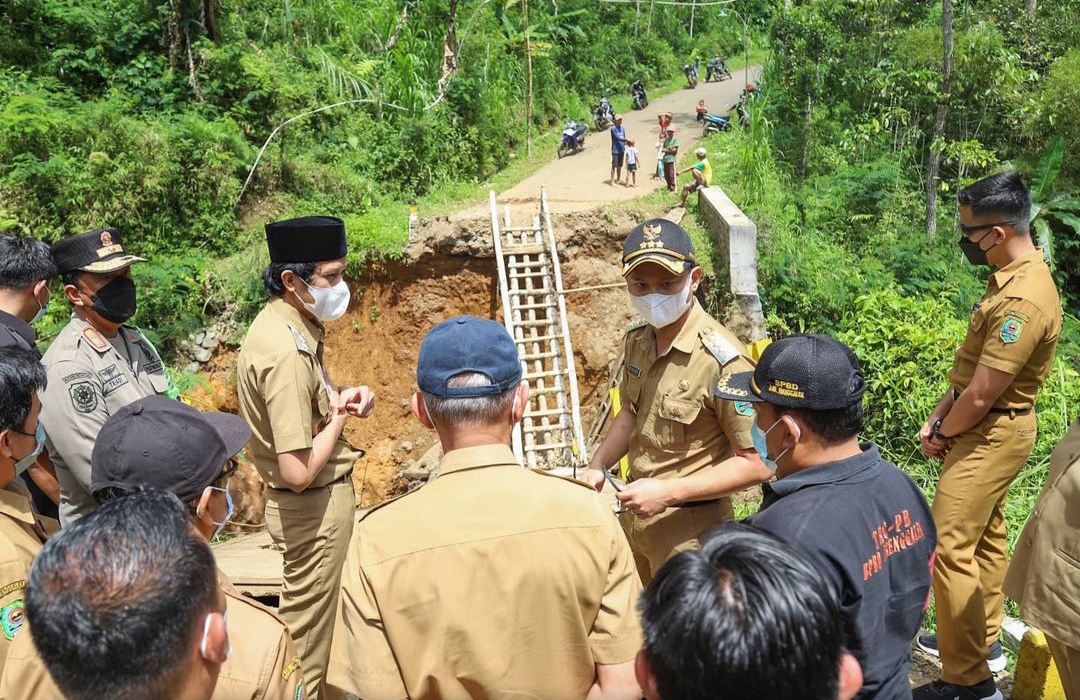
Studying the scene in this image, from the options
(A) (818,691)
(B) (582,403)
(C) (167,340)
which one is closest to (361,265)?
(C) (167,340)

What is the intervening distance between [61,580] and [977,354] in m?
3.21

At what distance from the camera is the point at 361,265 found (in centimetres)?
945

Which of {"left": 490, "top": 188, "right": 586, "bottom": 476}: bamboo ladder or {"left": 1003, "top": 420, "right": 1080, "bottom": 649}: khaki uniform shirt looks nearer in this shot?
{"left": 1003, "top": 420, "right": 1080, "bottom": 649}: khaki uniform shirt

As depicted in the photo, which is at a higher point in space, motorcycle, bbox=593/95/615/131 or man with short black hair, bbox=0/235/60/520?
man with short black hair, bbox=0/235/60/520

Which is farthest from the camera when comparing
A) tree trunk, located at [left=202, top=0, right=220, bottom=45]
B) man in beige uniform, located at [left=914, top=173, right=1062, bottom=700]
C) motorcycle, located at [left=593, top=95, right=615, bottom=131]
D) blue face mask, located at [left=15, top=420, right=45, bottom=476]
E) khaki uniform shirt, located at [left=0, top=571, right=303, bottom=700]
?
motorcycle, located at [left=593, top=95, right=615, bottom=131]

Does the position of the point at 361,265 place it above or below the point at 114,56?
below

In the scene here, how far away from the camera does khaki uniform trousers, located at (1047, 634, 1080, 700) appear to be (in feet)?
6.79

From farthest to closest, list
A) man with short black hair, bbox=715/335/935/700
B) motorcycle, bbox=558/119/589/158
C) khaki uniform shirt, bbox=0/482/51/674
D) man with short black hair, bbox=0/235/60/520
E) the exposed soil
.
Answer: motorcycle, bbox=558/119/589/158 < the exposed soil < man with short black hair, bbox=0/235/60/520 < khaki uniform shirt, bbox=0/482/51/674 < man with short black hair, bbox=715/335/935/700

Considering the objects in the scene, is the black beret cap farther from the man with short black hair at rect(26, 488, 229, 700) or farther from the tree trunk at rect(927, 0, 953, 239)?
the tree trunk at rect(927, 0, 953, 239)

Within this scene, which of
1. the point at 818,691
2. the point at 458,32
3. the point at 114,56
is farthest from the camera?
the point at 458,32

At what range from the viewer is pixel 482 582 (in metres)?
1.52

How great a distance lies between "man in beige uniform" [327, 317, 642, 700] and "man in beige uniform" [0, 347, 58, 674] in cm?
83

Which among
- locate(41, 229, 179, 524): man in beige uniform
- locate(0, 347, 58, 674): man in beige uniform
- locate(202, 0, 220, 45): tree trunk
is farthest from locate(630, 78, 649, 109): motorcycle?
locate(0, 347, 58, 674): man in beige uniform

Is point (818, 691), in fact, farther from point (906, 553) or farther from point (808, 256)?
point (808, 256)
